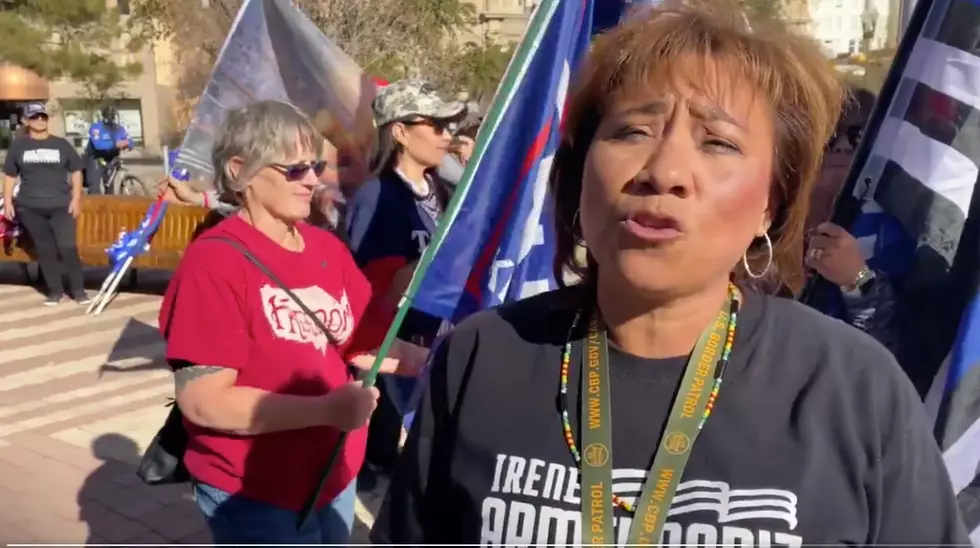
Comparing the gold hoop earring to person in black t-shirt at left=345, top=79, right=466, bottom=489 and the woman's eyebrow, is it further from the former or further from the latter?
person in black t-shirt at left=345, top=79, right=466, bottom=489

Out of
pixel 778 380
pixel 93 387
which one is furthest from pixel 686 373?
pixel 93 387

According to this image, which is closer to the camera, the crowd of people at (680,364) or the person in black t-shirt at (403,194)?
the crowd of people at (680,364)

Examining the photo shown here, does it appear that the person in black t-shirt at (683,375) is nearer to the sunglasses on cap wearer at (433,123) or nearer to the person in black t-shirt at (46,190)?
the sunglasses on cap wearer at (433,123)

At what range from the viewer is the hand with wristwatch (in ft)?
7.00

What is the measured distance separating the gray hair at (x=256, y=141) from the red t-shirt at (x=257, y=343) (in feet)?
0.46

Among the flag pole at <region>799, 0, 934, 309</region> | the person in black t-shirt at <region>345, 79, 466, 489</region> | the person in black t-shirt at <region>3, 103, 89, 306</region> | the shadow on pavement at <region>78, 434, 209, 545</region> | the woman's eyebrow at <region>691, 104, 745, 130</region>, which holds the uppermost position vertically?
the woman's eyebrow at <region>691, 104, 745, 130</region>

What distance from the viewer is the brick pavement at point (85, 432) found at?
435 cm

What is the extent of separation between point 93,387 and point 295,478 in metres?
4.70

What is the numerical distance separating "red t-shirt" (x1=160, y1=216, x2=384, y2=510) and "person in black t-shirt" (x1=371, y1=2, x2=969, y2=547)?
36.9 inches

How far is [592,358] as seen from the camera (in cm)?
140

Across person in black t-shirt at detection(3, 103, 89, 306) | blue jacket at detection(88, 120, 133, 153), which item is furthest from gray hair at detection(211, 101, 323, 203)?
blue jacket at detection(88, 120, 133, 153)

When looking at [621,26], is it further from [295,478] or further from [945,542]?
[295,478]

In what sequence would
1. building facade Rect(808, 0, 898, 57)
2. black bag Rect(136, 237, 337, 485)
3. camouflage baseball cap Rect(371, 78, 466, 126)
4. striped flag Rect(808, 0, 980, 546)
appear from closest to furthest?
striped flag Rect(808, 0, 980, 546) → building facade Rect(808, 0, 898, 57) → black bag Rect(136, 237, 337, 485) → camouflage baseball cap Rect(371, 78, 466, 126)

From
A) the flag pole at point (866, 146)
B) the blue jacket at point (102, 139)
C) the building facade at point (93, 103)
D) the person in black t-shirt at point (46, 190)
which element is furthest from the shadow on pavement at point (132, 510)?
the building facade at point (93, 103)
